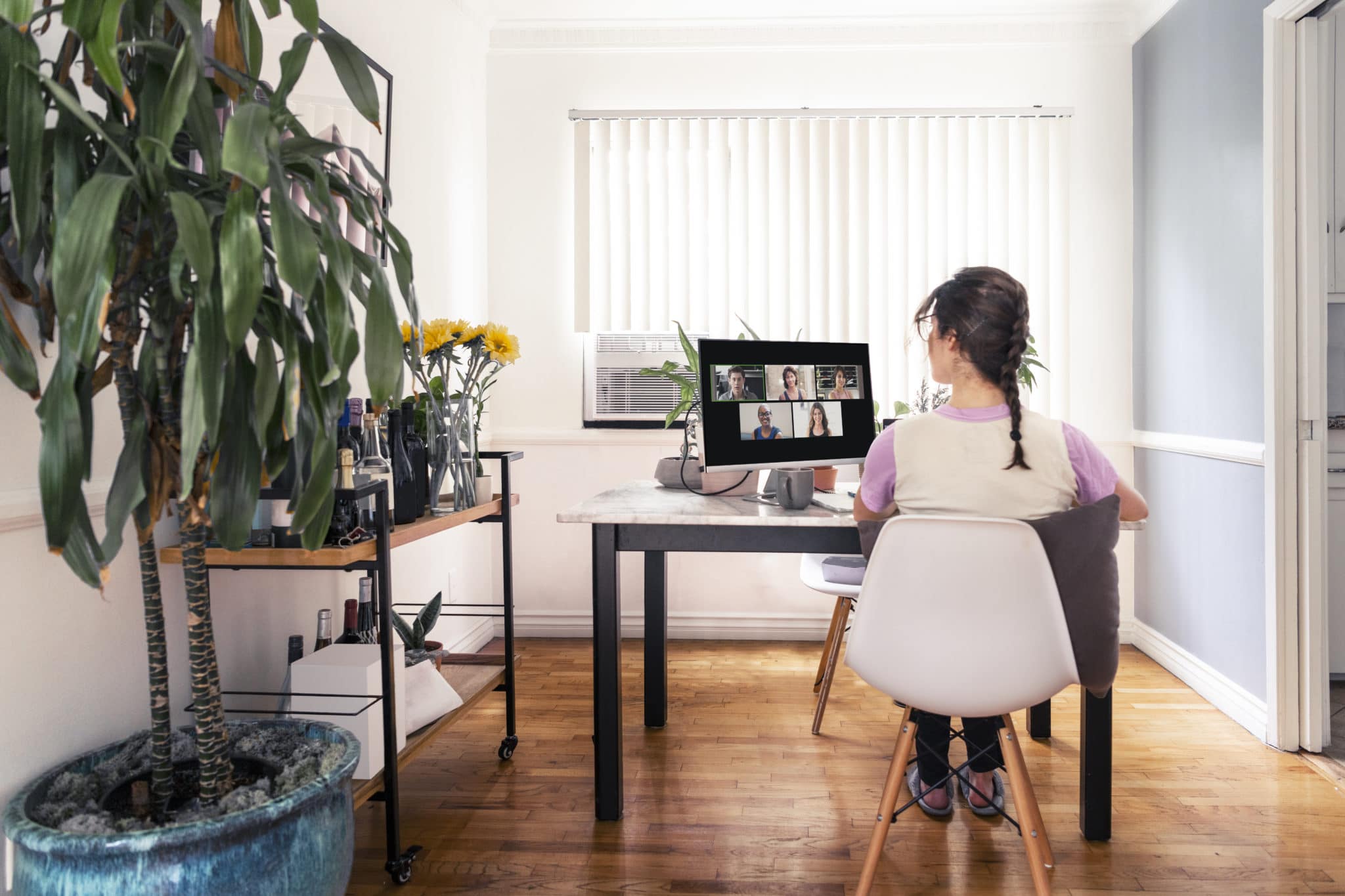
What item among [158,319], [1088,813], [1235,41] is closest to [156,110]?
[158,319]

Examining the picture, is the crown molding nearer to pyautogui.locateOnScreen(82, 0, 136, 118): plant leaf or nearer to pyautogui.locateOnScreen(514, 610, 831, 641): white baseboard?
pyautogui.locateOnScreen(514, 610, 831, 641): white baseboard

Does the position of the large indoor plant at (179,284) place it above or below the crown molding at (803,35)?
below

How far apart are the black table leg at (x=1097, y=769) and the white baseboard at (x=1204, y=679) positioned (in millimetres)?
979

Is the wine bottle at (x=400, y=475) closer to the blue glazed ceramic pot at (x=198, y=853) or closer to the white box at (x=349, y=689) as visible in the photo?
the white box at (x=349, y=689)

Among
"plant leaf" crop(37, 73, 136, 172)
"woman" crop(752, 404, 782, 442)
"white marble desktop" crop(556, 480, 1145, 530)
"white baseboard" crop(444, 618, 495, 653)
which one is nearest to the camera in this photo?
"plant leaf" crop(37, 73, 136, 172)

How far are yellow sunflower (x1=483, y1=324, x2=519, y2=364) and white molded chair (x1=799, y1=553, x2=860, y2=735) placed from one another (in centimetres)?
102

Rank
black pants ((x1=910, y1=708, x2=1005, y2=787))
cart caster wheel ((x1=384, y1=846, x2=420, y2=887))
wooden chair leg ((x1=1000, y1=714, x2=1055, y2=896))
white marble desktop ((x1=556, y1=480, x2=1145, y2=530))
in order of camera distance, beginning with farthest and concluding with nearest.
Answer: black pants ((x1=910, y1=708, x2=1005, y2=787)), white marble desktop ((x1=556, y1=480, x2=1145, y2=530)), cart caster wheel ((x1=384, y1=846, x2=420, y2=887)), wooden chair leg ((x1=1000, y1=714, x2=1055, y2=896))

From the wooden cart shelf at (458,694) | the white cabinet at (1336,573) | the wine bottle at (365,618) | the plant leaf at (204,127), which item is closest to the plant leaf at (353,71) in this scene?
the plant leaf at (204,127)

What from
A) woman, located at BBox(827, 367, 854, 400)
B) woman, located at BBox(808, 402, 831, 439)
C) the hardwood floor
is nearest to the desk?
the hardwood floor

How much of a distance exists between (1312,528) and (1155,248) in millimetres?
1380

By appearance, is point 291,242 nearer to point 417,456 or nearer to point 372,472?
point 372,472

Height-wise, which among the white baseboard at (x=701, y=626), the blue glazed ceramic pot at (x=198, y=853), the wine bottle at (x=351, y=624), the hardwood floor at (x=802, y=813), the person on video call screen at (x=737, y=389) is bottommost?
the hardwood floor at (x=802, y=813)

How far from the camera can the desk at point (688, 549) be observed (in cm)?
203

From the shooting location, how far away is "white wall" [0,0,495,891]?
1459 millimetres
